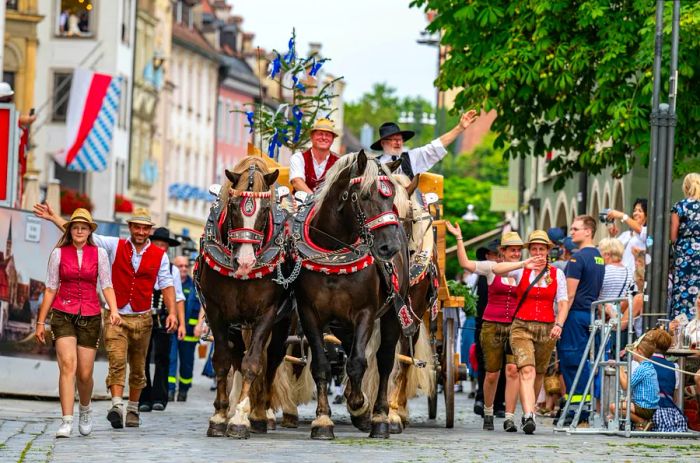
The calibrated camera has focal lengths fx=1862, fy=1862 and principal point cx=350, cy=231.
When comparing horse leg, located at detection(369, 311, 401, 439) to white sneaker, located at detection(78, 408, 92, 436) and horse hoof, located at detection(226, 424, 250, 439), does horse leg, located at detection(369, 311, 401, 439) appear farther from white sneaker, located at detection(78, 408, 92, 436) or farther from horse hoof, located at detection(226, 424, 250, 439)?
white sneaker, located at detection(78, 408, 92, 436)

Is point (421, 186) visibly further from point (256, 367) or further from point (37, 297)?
point (37, 297)

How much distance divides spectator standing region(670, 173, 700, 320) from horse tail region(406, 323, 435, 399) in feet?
8.78

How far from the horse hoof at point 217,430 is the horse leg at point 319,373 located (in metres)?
0.76

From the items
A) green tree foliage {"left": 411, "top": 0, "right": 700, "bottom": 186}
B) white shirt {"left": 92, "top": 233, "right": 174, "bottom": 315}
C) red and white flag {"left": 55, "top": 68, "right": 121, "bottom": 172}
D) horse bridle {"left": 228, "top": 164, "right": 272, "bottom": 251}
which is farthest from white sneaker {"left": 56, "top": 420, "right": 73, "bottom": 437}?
red and white flag {"left": 55, "top": 68, "right": 121, "bottom": 172}

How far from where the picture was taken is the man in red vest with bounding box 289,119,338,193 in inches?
641

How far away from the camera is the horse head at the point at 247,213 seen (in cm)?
1458

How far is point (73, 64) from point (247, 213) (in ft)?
169

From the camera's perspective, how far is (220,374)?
599 inches

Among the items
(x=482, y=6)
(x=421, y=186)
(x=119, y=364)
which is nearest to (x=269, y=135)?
(x=421, y=186)

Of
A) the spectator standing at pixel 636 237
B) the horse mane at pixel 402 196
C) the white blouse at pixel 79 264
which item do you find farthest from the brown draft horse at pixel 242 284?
the spectator standing at pixel 636 237

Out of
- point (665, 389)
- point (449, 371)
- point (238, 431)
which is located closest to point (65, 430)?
point (238, 431)

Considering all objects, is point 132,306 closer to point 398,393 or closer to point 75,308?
point 75,308

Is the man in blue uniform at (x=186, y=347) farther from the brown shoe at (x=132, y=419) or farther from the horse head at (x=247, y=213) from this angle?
the horse head at (x=247, y=213)

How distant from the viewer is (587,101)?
26.5 metres
